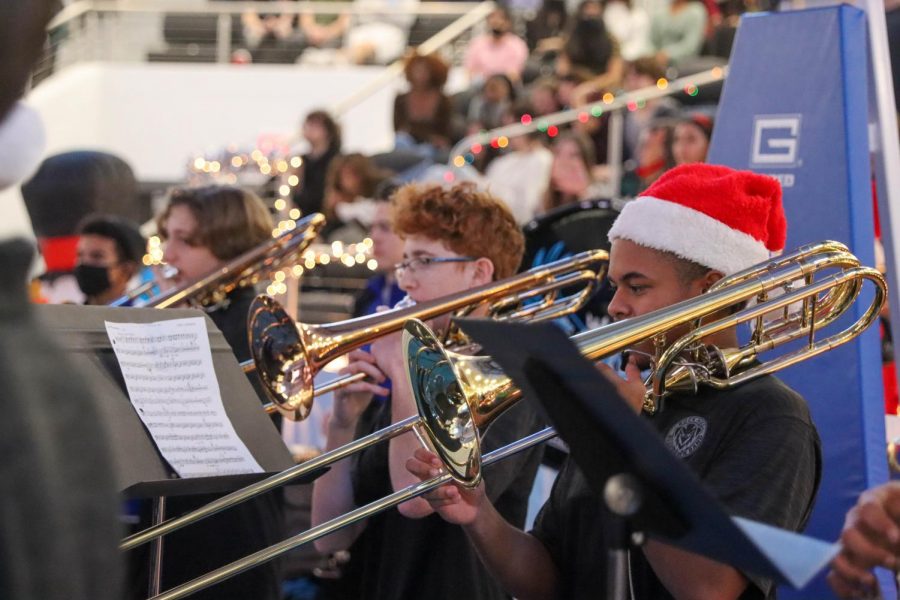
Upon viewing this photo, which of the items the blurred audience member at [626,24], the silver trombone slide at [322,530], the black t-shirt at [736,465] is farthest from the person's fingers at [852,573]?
the blurred audience member at [626,24]

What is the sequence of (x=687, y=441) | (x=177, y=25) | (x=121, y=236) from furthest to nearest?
(x=177, y=25)
(x=121, y=236)
(x=687, y=441)

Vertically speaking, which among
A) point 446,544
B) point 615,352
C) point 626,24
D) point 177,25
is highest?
point 177,25

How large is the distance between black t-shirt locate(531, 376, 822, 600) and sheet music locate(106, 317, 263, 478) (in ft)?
2.39

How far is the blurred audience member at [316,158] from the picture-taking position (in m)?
9.02

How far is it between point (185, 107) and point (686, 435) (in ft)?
36.7

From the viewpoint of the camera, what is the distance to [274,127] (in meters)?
12.8

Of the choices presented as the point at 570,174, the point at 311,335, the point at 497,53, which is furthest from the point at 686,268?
the point at 497,53

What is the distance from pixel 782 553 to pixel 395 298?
3590 millimetres

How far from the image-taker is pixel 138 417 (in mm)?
2709

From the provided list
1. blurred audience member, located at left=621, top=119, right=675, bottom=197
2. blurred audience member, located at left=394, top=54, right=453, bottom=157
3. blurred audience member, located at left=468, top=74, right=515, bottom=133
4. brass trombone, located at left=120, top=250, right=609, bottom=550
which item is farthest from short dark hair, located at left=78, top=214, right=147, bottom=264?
blurred audience member, located at left=468, top=74, right=515, bottom=133

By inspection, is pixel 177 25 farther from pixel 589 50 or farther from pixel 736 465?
pixel 736 465

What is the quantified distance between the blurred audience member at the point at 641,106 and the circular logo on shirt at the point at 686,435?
5759 millimetres

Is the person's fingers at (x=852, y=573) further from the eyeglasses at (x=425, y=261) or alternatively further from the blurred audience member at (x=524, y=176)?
the blurred audience member at (x=524, y=176)

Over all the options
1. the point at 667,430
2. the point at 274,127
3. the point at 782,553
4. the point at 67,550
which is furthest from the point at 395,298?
the point at 274,127
